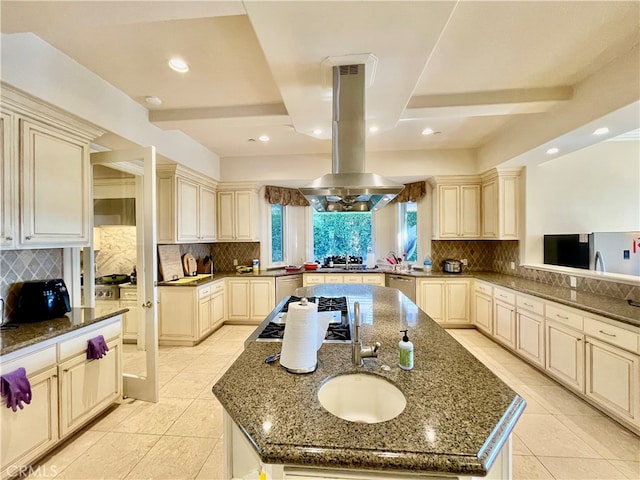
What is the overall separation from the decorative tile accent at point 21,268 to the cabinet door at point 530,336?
15.1 ft

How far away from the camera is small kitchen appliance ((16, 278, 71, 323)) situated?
196cm

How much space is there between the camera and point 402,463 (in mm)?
743

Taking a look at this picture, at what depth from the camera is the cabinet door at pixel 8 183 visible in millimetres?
1701

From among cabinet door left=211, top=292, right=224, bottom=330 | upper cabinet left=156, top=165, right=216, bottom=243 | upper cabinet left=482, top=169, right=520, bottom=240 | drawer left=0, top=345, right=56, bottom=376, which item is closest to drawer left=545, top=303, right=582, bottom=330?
upper cabinet left=482, top=169, right=520, bottom=240

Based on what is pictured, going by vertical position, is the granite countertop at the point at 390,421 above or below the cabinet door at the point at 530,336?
above

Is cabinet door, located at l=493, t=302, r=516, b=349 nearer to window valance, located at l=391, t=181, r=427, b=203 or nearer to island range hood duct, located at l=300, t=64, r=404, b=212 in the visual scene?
window valance, located at l=391, t=181, r=427, b=203

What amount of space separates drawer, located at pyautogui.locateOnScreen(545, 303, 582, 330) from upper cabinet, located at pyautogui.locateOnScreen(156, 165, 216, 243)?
4.34 meters

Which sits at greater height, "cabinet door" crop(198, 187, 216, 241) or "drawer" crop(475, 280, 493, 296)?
"cabinet door" crop(198, 187, 216, 241)

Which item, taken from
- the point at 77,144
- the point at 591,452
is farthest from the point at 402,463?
the point at 77,144

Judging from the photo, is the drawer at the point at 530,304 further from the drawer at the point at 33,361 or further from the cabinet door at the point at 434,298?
the drawer at the point at 33,361

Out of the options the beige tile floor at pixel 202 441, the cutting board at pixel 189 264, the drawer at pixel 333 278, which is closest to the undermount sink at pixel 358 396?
the beige tile floor at pixel 202 441

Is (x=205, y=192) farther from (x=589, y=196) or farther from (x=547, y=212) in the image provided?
(x=589, y=196)

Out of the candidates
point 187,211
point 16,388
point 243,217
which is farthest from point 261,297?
point 16,388

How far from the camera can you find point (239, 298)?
4.45 m
